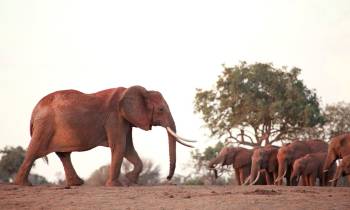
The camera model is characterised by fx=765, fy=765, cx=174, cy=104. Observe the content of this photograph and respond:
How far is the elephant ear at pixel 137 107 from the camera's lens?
49.1 ft

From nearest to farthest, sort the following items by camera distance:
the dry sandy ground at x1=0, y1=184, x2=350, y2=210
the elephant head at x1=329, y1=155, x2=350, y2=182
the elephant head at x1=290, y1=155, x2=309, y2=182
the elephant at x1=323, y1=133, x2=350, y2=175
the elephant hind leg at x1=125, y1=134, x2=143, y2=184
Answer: the dry sandy ground at x1=0, y1=184, x2=350, y2=210, the elephant hind leg at x1=125, y1=134, x2=143, y2=184, the elephant head at x1=329, y1=155, x2=350, y2=182, the elephant at x1=323, y1=133, x2=350, y2=175, the elephant head at x1=290, y1=155, x2=309, y2=182

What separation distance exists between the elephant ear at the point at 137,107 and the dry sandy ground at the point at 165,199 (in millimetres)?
2617

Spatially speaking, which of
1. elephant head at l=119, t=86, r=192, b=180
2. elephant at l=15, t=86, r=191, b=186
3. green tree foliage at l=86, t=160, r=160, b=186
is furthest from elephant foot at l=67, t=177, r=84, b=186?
green tree foliage at l=86, t=160, r=160, b=186

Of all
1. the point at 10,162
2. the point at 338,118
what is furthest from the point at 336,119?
the point at 10,162

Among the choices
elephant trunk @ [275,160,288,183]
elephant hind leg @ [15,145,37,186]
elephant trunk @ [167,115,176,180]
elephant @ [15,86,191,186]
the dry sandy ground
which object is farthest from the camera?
elephant trunk @ [275,160,288,183]

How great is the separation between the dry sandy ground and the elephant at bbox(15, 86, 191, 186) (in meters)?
2.02

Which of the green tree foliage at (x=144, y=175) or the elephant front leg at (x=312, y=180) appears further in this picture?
the green tree foliage at (x=144, y=175)

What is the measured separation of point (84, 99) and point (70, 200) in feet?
14.1

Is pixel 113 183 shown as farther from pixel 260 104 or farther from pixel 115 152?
pixel 260 104

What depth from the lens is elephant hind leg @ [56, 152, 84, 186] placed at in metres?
15.1

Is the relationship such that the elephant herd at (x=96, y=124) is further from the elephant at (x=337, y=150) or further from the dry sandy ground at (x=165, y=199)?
the elephant at (x=337, y=150)

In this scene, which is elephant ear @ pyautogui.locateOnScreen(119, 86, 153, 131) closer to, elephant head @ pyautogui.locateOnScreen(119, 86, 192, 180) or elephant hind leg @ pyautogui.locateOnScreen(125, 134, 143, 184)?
elephant head @ pyautogui.locateOnScreen(119, 86, 192, 180)

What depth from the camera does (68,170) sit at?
15164mm

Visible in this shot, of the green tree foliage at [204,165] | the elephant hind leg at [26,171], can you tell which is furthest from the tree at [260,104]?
the elephant hind leg at [26,171]
